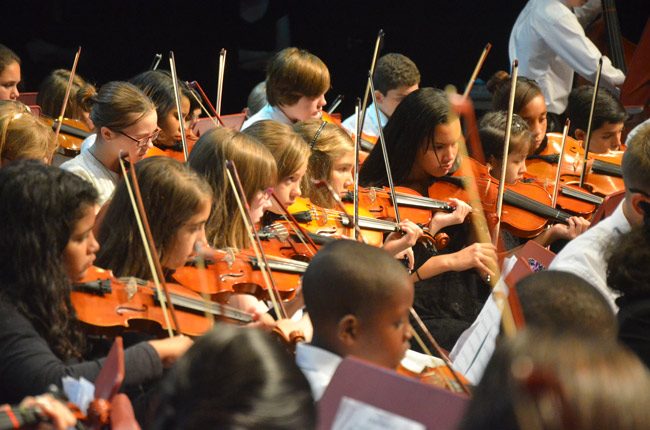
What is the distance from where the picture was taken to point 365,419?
1.28m

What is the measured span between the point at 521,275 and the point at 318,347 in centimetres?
45

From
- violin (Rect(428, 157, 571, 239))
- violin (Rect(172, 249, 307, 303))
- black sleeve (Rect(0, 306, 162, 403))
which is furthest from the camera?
violin (Rect(428, 157, 571, 239))

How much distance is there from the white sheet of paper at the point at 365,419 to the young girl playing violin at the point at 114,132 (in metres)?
1.70

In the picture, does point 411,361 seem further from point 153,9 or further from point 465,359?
point 153,9

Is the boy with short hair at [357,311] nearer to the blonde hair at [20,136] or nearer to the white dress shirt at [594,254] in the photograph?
the white dress shirt at [594,254]

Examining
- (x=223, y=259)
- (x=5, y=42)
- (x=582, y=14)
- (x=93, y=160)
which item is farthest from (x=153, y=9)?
(x=223, y=259)

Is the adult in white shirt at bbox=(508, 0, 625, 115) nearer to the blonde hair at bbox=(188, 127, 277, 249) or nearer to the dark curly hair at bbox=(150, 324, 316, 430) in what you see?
the blonde hair at bbox=(188, 127, 277, 249)

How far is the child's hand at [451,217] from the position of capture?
120 inches

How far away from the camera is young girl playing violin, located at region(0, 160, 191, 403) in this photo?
1731mm

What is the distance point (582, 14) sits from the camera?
215 inches

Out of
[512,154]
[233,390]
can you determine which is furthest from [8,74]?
[233,390]

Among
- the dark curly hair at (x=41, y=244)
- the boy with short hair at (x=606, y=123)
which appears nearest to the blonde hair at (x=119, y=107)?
the dark curly hair at (x=41, y=244)

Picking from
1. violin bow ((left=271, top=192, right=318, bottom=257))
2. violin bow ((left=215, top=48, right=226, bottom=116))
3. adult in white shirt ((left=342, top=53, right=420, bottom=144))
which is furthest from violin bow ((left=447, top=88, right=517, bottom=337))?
adult in white shirt ((left=342, top=53, right=420, bottom=144))

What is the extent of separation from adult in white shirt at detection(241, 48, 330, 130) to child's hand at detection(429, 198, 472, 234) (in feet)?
3.04
